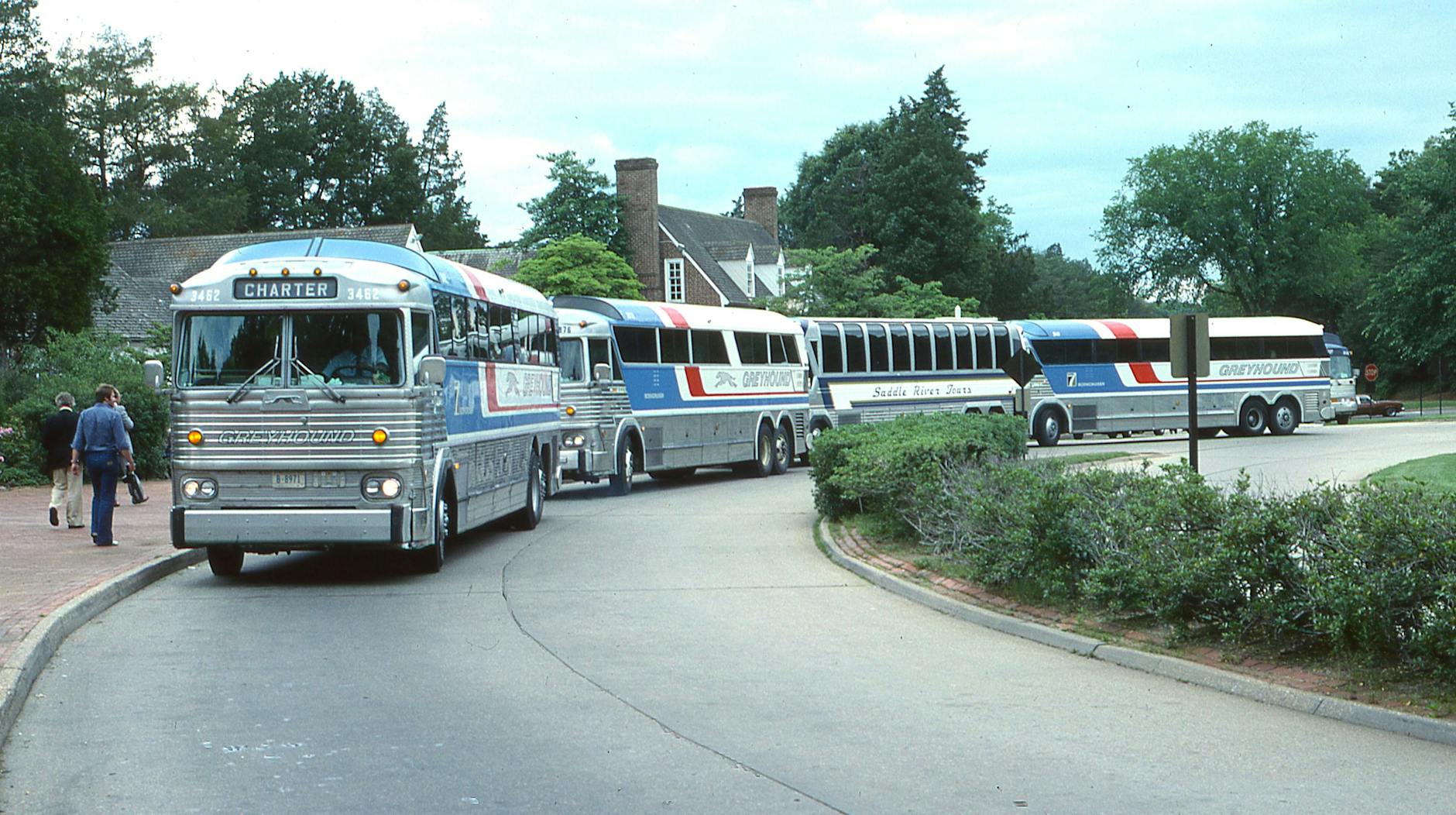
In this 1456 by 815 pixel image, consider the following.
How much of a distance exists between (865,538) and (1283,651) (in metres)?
7.79

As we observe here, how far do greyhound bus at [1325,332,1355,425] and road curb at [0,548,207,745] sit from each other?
45.8 metres

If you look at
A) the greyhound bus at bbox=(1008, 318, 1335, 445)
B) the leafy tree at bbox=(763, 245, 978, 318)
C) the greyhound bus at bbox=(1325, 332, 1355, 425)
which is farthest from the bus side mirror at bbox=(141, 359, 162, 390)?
the leafy tree at bbox=(763, 245, 978, 318)

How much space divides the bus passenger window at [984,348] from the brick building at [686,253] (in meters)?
23.2

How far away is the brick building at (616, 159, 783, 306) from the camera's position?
229ft

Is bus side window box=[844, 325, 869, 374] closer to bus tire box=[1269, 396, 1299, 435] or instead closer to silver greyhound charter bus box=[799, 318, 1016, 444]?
silver greyhound charter bus box=[799, 318, 1016, 444]

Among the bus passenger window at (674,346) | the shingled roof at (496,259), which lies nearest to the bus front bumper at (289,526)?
the bus passenger window at (674,346)

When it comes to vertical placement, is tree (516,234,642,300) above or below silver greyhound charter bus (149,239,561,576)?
above

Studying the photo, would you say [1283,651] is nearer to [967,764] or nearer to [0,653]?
[967,764]

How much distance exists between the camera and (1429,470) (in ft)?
83.0

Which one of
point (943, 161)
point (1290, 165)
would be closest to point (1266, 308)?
point (1290, 165)

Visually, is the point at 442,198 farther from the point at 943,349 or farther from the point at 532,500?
the point at 532,500

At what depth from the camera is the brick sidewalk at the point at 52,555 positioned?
38.1ft

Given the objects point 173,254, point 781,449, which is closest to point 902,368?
point 781,449

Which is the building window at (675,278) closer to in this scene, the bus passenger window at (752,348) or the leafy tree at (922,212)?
the leafy tree at (922,212)
